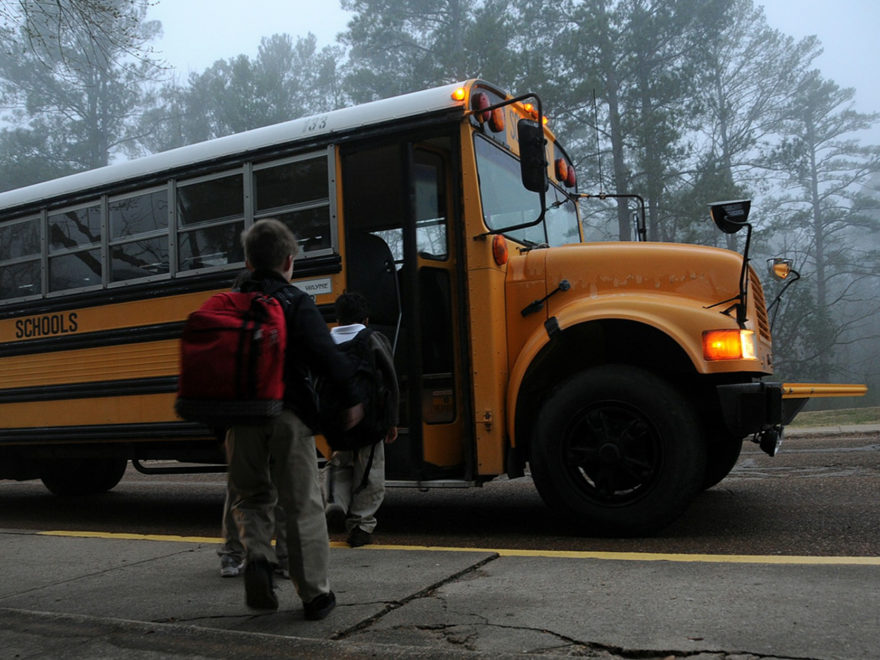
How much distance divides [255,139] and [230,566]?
298 centimetres

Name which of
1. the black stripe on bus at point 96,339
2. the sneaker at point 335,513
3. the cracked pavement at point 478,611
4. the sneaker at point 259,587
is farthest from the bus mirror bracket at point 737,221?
the black stripe on bus at point 96,339

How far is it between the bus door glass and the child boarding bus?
0.01 meters

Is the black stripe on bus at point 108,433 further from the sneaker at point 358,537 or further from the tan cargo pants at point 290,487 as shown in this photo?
the tan cargo pants at point 290,487

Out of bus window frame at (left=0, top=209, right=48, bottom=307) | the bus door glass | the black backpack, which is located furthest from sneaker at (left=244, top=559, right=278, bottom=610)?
bus window frame at (left=0, top=209, right=48, bottom=307)

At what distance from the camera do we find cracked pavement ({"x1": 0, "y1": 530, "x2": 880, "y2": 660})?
111 inches

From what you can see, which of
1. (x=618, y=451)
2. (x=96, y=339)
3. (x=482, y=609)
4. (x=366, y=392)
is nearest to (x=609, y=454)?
(x=618, y=451)

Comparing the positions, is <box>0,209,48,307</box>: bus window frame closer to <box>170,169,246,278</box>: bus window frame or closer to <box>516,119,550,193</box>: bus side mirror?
<box>170,169,246,278</box>: bus window frame

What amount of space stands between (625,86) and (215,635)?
905 inches

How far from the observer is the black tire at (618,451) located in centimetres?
448

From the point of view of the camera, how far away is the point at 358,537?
4797 millimetres

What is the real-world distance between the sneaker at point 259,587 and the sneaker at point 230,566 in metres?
0.78

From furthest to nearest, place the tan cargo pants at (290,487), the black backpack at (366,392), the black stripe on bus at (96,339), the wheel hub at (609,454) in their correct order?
1. the black stripe on bus at (96,339)
2. the wheel hub at (609,454)
3. the black backpack at (366,392)
4. the tan cargo pants at (290,487)

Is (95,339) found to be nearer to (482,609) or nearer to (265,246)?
(265,246)

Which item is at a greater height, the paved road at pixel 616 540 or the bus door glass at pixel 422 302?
the bus door glass at pixel 422 302
